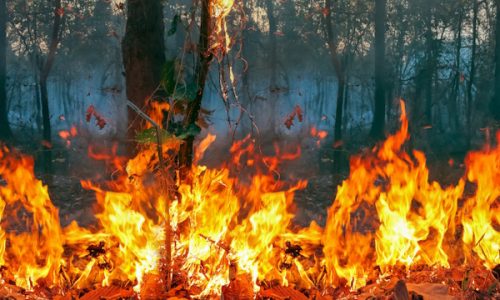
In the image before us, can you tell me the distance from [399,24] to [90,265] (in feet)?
72.4

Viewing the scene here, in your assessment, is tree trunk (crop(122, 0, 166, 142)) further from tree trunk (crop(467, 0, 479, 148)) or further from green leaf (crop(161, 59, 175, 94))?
tree trunk (crop(467, 0, 479, 148))

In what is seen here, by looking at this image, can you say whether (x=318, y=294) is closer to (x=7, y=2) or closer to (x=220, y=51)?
(x=220, y=51)

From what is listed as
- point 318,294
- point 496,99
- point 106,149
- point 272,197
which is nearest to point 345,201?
point 272,197

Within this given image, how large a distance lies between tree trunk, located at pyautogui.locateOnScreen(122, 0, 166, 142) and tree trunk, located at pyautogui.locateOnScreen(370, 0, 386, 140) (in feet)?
39.4

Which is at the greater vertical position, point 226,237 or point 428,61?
point 428,61

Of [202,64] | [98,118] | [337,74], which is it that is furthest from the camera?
[337,74]

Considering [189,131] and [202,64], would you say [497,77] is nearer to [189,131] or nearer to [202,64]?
[202,64]

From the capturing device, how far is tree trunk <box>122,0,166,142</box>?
8.05 metres

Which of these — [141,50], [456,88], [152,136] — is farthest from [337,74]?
[152,136]

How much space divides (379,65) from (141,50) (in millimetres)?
12307

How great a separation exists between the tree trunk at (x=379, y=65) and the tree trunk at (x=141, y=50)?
12015mm

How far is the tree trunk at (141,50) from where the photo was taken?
8.05m

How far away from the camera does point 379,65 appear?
18719 mm

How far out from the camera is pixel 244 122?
23.8 m
